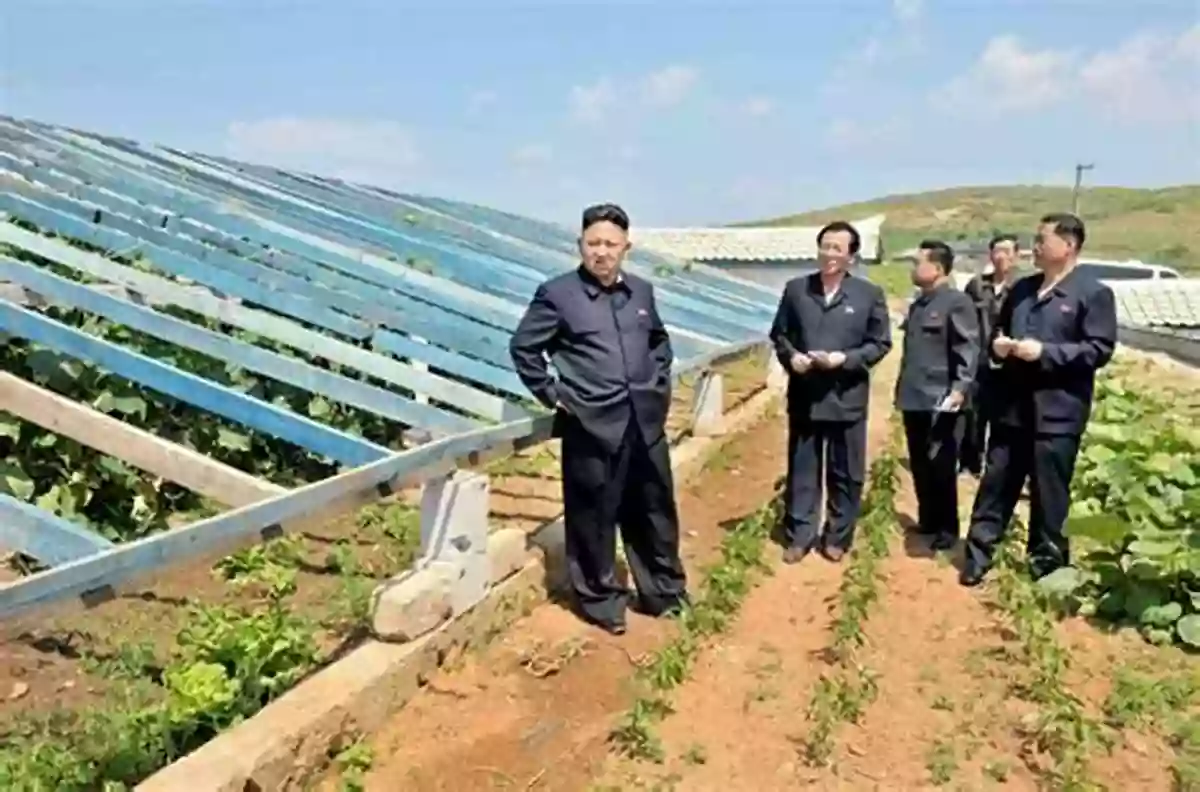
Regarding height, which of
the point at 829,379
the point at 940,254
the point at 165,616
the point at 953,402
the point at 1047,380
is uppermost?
the point at 940,254

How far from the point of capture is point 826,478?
5.63 meters

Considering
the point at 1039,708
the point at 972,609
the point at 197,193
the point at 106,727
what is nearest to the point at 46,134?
the point at 197,193

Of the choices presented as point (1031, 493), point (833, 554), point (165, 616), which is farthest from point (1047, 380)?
point (165, 616)

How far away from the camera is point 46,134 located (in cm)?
805

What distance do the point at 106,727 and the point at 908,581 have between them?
3394mm

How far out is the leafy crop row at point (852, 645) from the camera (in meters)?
3.68

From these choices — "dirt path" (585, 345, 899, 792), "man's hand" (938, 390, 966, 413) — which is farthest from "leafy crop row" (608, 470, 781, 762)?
"man's hand" (938, 390, 966, 413)

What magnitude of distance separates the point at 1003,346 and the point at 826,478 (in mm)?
1096

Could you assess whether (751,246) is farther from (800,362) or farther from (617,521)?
(617,521)

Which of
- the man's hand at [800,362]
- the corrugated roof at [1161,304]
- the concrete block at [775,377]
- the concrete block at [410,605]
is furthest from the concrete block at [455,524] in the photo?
the corrugated roof at [1161,304]

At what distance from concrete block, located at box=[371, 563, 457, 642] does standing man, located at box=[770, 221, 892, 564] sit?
6.80 ft

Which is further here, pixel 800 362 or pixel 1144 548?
pixel 800 362

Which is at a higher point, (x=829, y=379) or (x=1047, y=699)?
(x=829, y=379)

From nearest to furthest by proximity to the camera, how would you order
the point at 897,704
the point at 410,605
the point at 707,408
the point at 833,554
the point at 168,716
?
the point at 168,716
the point at 410,605
the point at 897,704
the point at 833,554
the point at 707,408
